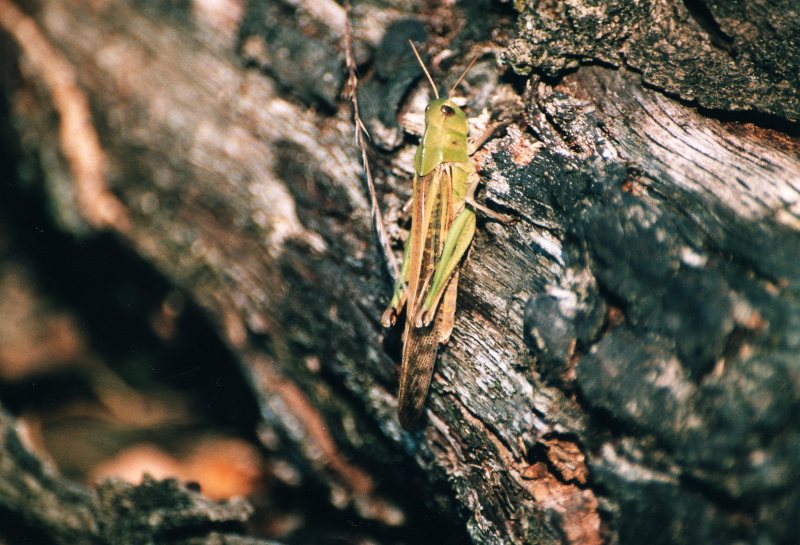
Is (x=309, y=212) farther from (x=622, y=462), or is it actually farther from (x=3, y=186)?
(x=3, y=186)

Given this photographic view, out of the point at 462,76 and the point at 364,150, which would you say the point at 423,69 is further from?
the point at 364,150

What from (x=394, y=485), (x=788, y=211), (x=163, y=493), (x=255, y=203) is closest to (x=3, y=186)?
(x=255, y=203)

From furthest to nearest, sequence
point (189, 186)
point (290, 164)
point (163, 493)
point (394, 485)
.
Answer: point (189, 186)
point (290, 164)
point (394, 485)
point (163, 493)

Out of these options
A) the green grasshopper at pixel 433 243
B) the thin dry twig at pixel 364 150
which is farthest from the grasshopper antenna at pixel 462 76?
the thin dry twig at pixel 364 150

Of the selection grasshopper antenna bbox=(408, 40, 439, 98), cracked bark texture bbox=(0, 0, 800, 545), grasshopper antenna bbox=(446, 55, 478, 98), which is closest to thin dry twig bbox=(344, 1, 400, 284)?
cracked bark texture bbox=(0, 0, 800, 545)

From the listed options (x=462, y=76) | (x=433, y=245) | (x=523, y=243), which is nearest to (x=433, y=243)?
(x=433, y=245)

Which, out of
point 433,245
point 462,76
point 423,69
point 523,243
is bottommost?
point 523,243
